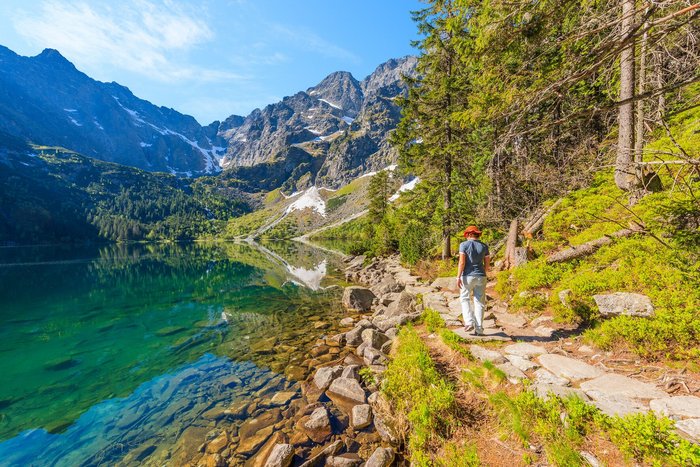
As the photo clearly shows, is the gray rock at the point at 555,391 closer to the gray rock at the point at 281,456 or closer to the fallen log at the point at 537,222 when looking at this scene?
the gray rock at the point at 281,456

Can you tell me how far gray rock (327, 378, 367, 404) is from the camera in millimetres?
7949

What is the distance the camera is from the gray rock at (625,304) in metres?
6.44

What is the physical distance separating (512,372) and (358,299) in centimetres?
1189

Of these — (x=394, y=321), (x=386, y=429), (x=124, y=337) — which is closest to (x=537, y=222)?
(x=394, y=321)

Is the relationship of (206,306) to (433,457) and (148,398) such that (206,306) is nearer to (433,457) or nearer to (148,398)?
(148,398)

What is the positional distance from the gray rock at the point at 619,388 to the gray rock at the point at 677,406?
0.25 meters

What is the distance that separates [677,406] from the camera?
409 cm

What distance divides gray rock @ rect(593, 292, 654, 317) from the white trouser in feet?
8.34

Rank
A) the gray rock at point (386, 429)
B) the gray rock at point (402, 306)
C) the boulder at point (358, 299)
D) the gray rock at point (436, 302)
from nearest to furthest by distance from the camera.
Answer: the gray rock at point (386, 429) → the gray rock at point (436, 302) → the gray rock at point (402, 306) → the boulder at point (358, 299)

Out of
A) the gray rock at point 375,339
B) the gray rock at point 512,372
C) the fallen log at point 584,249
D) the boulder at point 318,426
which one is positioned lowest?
the boulder at point 318,426

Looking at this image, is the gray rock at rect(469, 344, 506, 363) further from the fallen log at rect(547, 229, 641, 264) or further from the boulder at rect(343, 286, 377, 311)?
the boulder at rect(343, 286, 377, 311)

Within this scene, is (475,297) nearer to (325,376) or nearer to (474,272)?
(474,272)

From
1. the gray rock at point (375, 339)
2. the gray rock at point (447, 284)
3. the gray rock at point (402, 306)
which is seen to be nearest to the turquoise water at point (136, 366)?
the gray rock at point (375, 339)

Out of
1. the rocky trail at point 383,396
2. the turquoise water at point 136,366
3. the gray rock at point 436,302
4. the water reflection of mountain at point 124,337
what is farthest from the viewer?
the gray rock at point 436,302
